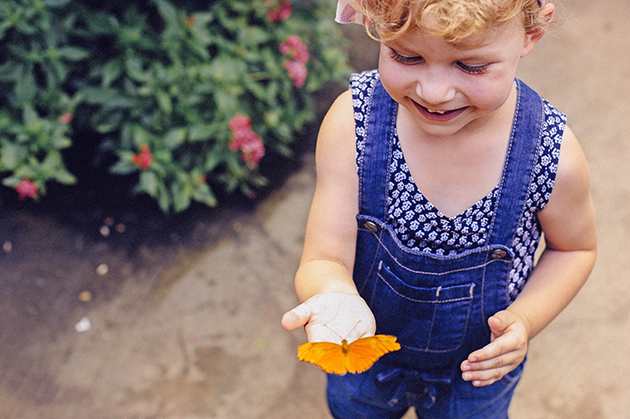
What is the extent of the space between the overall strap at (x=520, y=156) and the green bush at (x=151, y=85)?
1459 mm

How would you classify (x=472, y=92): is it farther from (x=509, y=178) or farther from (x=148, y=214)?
(x=148, y=214)

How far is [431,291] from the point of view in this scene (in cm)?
106

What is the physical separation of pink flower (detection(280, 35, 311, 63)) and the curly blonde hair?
171cm

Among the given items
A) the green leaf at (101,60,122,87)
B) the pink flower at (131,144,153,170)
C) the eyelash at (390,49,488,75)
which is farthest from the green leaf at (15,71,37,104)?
the eyelash at (390,49,488,75)

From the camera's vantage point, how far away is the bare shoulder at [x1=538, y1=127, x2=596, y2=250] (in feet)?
3.09

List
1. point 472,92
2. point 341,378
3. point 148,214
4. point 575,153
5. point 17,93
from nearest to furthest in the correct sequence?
point 472,92
point 575,153
point 341,378
point 17,93
point 148,214

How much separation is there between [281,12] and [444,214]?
1.79m

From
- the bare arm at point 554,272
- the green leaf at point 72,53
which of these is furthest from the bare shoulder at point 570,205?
the green leaf at point 72,53

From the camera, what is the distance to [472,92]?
2.57 ft

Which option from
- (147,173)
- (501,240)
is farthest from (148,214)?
(501,240)

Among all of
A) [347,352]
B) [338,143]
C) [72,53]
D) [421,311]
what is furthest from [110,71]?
[347,352]

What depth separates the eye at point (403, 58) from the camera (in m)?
0.79

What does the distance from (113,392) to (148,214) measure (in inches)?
32.4

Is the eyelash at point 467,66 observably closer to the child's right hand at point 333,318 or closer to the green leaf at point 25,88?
the child's right hand at point 333,318
